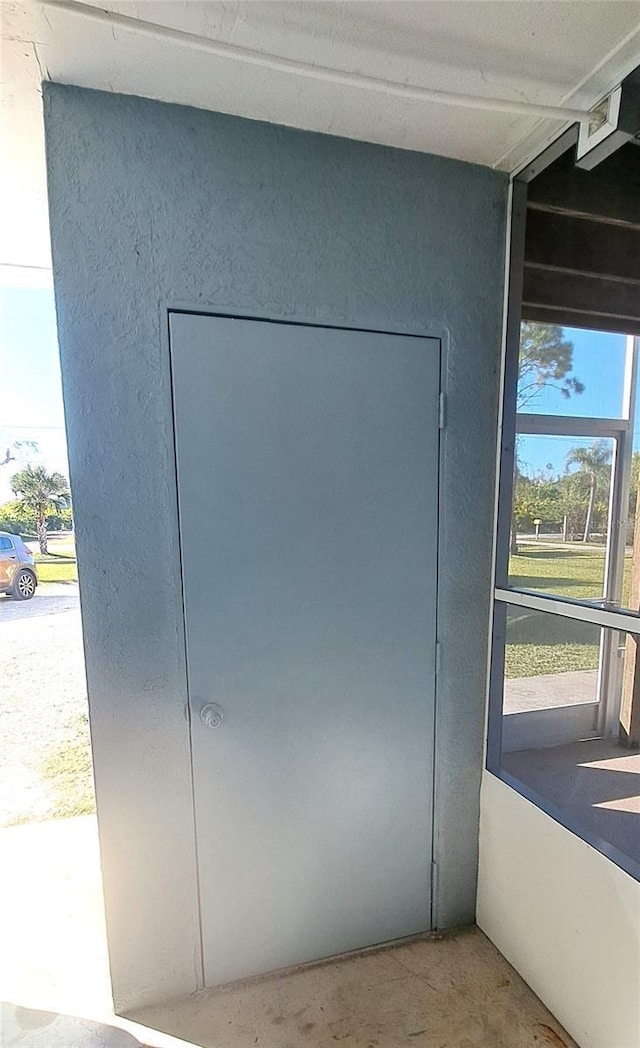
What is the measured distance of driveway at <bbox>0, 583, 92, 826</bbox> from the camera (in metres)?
2.28

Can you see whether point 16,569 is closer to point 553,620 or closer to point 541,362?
point 553,620

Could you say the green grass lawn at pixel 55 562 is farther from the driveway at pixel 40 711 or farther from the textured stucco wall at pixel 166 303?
the textured stucco wall at pixel 166 303

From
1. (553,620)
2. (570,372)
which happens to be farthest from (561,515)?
(570,372)

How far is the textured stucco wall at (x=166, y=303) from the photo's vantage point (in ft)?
4.17

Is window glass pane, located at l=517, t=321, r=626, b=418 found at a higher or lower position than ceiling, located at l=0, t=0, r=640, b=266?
lower

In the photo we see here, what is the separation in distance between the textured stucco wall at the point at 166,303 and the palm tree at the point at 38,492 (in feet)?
2.69

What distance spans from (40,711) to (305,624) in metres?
1.79

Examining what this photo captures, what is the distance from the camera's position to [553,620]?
5.04 feet

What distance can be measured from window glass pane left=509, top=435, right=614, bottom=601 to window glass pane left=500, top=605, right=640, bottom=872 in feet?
0.44

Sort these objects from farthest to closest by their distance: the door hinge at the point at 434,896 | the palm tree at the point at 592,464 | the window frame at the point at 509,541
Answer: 1. the door hinge at the point at 434,896
2. the palm tree at the point at 592,464
3. the window frame at the point at 509,541

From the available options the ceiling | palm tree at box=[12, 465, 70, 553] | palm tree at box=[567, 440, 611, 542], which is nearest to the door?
palm tree at box=[567, 440, 611, 542]

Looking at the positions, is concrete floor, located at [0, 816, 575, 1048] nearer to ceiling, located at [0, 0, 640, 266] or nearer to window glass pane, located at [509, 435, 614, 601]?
window glass pane, located at [509, 435, 614, 601]

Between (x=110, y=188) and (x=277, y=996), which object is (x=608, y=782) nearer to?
(x=277, y=996)

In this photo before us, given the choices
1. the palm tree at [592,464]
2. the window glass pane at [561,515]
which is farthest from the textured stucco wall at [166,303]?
the palm tree at [592,464]
